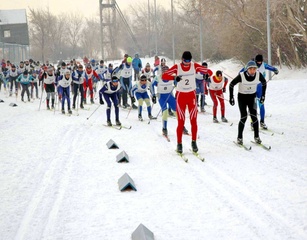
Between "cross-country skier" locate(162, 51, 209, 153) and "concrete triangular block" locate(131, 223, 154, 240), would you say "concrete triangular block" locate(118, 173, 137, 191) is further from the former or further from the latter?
"cross-country skier" locate(162, 51, 209, 153)

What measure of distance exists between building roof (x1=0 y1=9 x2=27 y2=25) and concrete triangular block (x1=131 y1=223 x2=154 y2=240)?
201 ft

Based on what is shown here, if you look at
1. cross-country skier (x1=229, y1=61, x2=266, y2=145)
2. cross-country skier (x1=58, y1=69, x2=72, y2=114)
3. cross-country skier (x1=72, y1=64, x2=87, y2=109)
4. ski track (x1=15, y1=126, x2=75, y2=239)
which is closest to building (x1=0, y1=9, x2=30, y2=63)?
cross-country skier (x1=72, y1=64, x2=87, y2=109)

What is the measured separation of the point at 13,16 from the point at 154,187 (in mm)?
61876

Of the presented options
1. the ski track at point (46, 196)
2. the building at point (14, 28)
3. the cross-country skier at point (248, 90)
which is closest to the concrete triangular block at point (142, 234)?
the ski track at point (46, 196)

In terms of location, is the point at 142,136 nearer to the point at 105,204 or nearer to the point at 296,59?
the point at 105,204

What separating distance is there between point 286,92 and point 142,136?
10086 mm

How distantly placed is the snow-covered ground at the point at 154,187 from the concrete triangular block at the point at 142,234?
18 cm

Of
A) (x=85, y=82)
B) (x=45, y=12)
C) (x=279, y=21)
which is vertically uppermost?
(x=45, y=12)

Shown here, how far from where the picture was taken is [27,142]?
36.4 feet

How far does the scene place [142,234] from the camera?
15.0 ft

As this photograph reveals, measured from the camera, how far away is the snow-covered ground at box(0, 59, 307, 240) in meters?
5.02

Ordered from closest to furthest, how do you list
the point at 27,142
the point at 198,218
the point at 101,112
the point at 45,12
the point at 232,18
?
the point at 198,218 → the point at 27,142 → the point at 101,112 → the point at 232,18 → the point at 45,12

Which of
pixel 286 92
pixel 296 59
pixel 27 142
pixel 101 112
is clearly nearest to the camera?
pixel 27 142

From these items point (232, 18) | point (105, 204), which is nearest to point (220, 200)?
point (105, 204)
